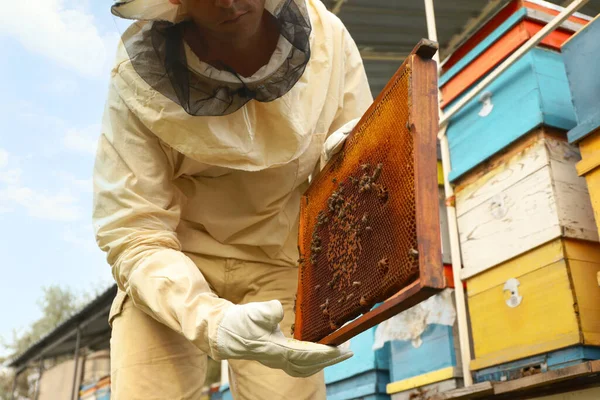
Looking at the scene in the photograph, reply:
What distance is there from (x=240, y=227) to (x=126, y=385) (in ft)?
1.92

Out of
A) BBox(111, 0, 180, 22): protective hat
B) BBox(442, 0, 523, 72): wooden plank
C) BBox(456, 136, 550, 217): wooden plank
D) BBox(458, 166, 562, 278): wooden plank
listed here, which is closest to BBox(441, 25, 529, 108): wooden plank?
BBox(442, 0, 523, 72): wooden plank

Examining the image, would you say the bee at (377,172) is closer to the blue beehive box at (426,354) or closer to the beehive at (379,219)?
the beehive at (379,219)

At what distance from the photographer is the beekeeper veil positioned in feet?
5.13

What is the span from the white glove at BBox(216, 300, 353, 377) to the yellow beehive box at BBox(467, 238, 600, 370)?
1.29 metres

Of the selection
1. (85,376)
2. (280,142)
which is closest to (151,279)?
(280,142)

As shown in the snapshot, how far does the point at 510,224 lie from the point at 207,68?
1565mm

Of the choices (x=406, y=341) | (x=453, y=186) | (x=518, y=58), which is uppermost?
(x=518, y=58)

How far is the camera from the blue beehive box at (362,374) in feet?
11.1

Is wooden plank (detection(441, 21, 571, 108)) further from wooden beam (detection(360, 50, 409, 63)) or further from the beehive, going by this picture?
wooden beam (detection(360, 50, 409, 63))

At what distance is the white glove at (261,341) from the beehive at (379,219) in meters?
0.08

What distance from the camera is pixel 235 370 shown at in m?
1.81

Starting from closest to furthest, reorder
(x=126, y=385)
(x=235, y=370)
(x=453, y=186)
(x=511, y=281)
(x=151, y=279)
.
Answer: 1. (x=151, y=279)
2. (x=126, y=385)
3. (x=235, y=370)
4. (x=511, y=281)
5. (x=453, y=186)

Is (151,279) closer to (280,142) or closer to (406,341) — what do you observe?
(280,142)

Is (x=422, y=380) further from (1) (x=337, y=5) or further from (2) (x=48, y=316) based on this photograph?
(2) (x=48, y=316)
